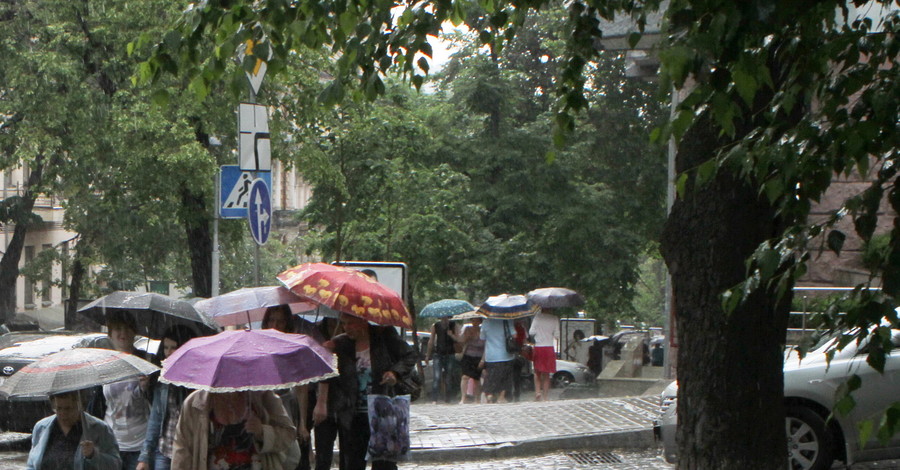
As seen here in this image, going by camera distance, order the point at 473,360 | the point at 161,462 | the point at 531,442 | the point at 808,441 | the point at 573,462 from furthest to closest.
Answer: the point at 473,360
the point at 531,442
the point at 573,462
the point at 808,441
the point at 161,462

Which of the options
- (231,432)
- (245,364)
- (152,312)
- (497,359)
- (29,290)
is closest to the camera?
(245,364)

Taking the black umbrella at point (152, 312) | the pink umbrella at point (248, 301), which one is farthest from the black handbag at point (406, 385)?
the black umbrella at point (152, 312)

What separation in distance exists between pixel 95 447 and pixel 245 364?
3.15ft

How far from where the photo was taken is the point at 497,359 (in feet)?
62.5

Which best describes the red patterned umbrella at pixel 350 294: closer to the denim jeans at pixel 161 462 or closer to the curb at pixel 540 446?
the denim jeans at pixel 161 462

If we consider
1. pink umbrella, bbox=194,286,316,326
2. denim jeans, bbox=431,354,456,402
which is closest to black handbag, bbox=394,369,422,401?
pink umbrella, bbox=194,286,316,326

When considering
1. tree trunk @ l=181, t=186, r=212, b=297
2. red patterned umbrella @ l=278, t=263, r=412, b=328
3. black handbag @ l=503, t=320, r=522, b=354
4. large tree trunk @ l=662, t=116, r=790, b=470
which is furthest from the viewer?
tree trunk @ l=181, t=186, r=212, b=297

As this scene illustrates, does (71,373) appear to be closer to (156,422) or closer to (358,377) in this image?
(156,422)

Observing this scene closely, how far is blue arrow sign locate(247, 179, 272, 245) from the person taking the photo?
13.1 m

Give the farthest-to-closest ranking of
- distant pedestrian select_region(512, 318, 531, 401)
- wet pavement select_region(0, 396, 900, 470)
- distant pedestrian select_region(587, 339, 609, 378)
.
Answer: distant pedestrian select_region(587, 339, 609, 378) → distant pedestrian select_region(512, 318, 531, 401) → wet pavement select_region(0, 396, 900, 470)

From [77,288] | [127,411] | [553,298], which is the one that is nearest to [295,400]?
[127,411]

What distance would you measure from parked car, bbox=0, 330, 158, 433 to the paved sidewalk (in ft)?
11.0

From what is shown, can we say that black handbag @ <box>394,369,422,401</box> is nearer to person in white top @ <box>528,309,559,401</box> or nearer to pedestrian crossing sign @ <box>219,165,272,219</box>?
pedestrian crossing sign @ <box>219,165,272,219</box>

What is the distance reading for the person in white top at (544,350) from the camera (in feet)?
65.5
